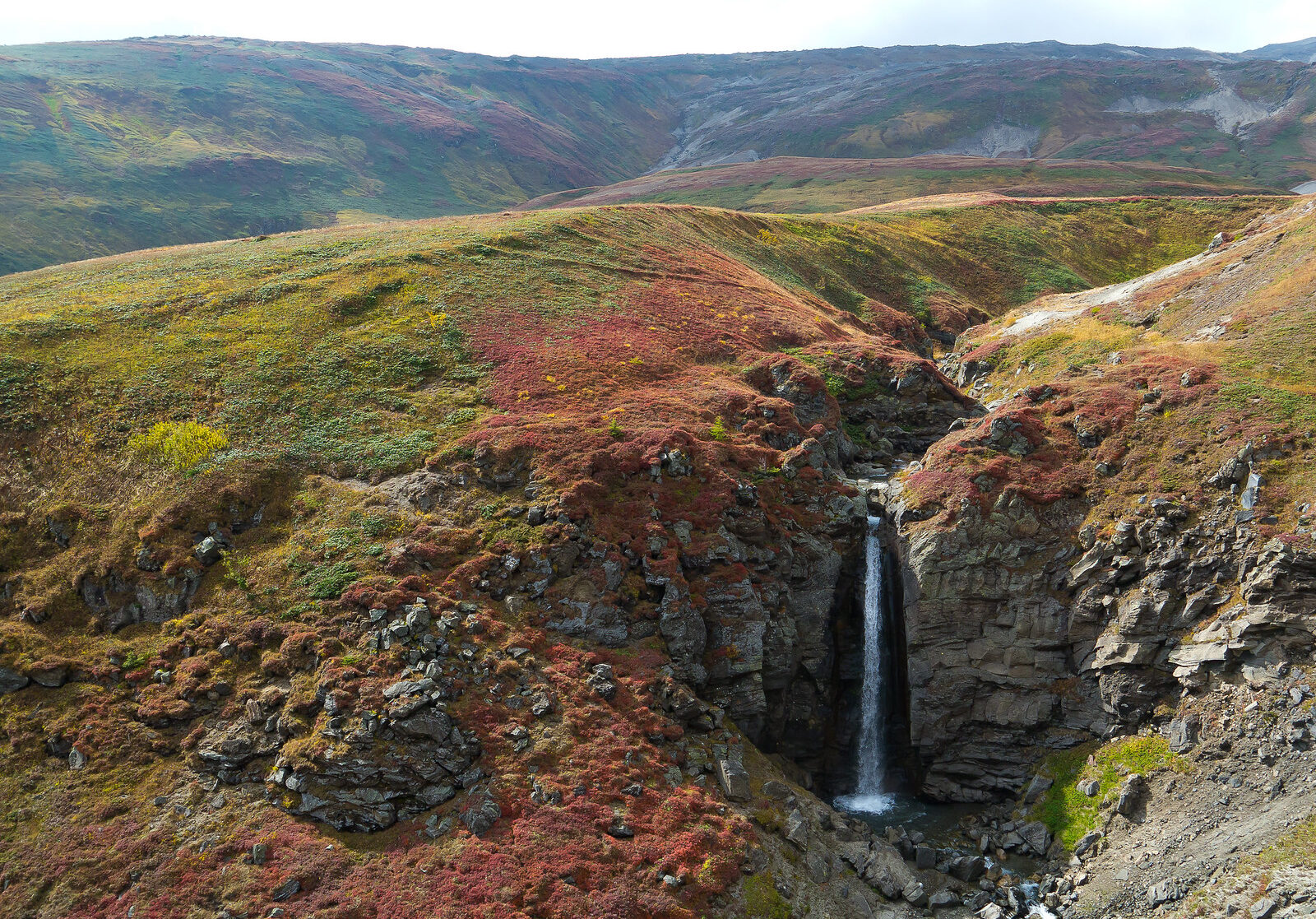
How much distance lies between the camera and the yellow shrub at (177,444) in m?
40.9

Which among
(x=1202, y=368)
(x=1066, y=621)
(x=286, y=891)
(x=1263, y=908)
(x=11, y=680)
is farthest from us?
(x=1202, y=368)

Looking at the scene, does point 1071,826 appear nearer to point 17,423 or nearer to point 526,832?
point 526,832

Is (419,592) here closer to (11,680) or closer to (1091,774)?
(11,680)

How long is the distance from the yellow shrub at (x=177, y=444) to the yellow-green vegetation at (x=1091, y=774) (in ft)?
160

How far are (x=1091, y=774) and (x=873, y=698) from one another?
1165cm

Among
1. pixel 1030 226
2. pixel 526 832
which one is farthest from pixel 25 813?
pixel 1030 226

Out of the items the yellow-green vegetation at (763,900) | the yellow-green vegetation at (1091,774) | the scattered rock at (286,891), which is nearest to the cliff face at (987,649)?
the yellow-green vegetation at (1091,774)

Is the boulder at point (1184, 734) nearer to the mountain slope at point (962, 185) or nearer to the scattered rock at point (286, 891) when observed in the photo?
the scattered rock at point (286, 891)

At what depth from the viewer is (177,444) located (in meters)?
41.9

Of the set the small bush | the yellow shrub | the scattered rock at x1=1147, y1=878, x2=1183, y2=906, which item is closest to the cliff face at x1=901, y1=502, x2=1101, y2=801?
the scattered rock at x1=1147, y1=878, x2=1183, y2=906

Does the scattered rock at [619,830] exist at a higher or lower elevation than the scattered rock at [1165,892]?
lower

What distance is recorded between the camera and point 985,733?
133 feet

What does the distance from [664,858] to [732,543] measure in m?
17.2

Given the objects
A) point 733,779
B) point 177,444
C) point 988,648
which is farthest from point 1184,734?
point 177,444
